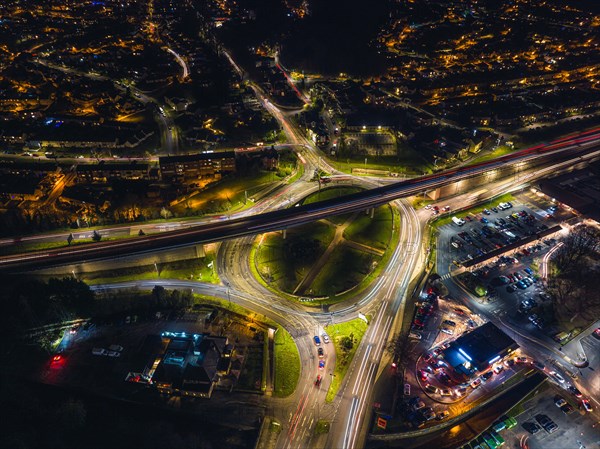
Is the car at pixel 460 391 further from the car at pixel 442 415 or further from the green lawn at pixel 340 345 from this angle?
the green lawn at pixel 340 345

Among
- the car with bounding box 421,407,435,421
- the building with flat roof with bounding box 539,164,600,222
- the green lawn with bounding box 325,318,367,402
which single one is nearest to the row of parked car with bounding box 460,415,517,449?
the car with bounding box 421,407,435,421

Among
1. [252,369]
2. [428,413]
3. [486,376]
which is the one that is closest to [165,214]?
[252,369]

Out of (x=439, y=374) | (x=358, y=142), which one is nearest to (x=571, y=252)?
(x=439, y=374)

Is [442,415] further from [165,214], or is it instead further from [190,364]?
[165,214]

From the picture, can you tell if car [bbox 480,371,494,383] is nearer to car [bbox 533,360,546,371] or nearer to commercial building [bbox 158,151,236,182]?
→ car [bbox 533,360,546,371]

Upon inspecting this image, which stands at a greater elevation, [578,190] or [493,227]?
[578,190]

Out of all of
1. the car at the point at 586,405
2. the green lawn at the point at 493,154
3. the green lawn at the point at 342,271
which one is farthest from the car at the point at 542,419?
the green lawn at the point at 493,154
